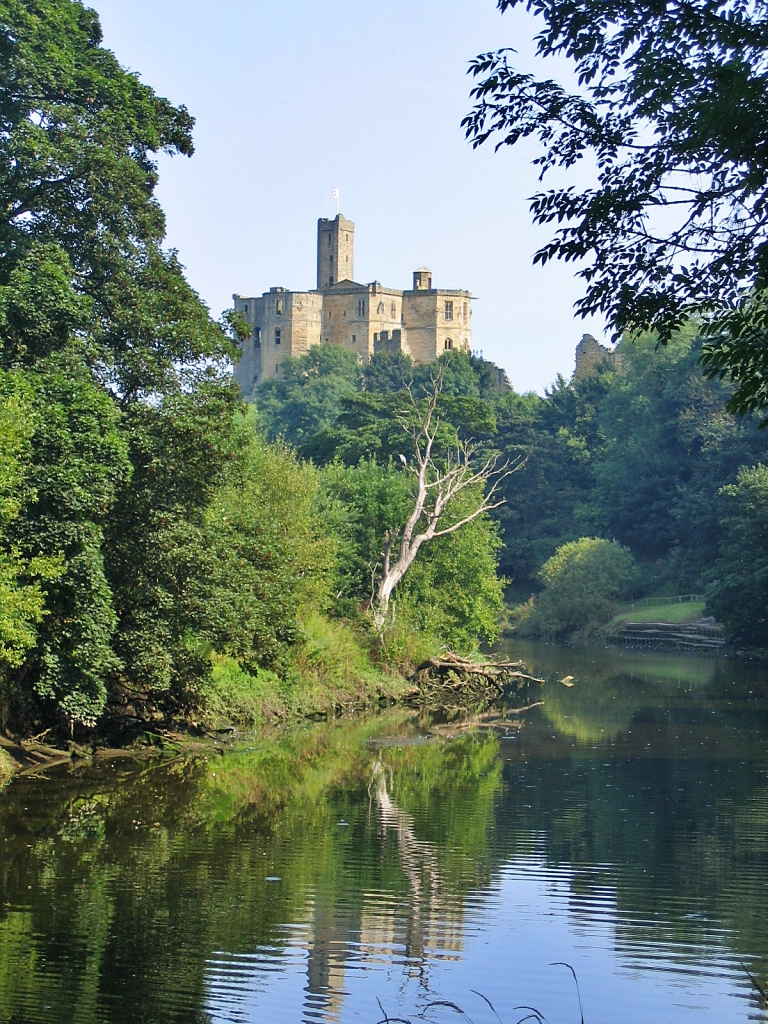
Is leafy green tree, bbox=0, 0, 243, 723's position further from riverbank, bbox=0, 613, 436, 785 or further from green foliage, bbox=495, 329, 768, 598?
green foliage, bbox=495, 329, 768, 598

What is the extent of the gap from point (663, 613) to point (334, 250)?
3069 inches

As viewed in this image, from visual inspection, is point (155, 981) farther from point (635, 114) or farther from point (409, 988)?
point (635, 114)

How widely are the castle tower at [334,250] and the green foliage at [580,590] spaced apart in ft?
236

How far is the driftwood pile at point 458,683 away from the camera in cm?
3052

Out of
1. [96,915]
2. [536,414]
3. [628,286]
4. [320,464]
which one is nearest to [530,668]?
[320,464]

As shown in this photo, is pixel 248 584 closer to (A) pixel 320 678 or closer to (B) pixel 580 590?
(A) pixel 320 678

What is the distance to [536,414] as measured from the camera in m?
76.1

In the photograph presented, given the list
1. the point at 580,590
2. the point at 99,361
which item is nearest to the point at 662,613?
the point at 580,590

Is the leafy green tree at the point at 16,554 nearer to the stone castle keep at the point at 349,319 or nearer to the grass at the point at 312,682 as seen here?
the grass at the point at 312,682

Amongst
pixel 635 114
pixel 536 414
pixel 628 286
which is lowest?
pixel 628 286

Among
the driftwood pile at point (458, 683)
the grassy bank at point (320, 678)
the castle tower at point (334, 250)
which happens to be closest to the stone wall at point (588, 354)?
the castle tower at point (334, 250)

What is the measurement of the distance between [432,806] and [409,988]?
7719 millimetres

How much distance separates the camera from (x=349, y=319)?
117062 mm

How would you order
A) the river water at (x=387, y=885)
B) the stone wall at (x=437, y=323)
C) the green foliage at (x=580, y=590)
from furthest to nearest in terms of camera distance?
the stone wall at (x=437, y=323) < the green foliage at (x=580, y=590) < the river water at (x=387, y=885)
